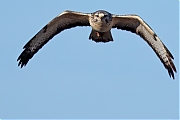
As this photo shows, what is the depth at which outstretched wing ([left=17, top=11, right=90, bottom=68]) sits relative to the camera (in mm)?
14177

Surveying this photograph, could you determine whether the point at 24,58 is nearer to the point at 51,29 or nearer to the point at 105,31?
the point at 51,29

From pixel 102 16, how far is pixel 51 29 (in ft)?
6.51

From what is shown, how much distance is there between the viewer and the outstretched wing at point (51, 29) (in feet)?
46.5

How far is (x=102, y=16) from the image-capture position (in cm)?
1313

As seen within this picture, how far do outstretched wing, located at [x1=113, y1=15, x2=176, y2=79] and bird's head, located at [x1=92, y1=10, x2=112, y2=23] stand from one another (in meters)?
0.78

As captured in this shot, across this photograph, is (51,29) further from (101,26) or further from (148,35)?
(148,35)

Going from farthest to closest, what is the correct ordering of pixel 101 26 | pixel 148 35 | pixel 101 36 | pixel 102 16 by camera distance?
pixel 148 35
pixel 101 36
pixel 101 26
pixel 102 16

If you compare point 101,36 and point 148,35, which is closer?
point 101,36

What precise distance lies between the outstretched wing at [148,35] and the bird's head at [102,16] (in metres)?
0.78

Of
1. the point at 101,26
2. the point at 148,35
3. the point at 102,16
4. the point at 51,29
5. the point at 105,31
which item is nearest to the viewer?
the point at 102,16

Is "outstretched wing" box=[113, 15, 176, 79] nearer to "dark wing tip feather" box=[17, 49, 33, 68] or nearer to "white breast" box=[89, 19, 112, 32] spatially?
"white breast" box=[89, 19, 112, 32]

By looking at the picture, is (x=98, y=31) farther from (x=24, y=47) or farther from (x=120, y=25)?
(x=24, y=47)

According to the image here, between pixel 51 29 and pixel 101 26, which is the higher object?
pixel 51 29

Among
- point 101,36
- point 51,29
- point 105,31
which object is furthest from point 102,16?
point 51,29
